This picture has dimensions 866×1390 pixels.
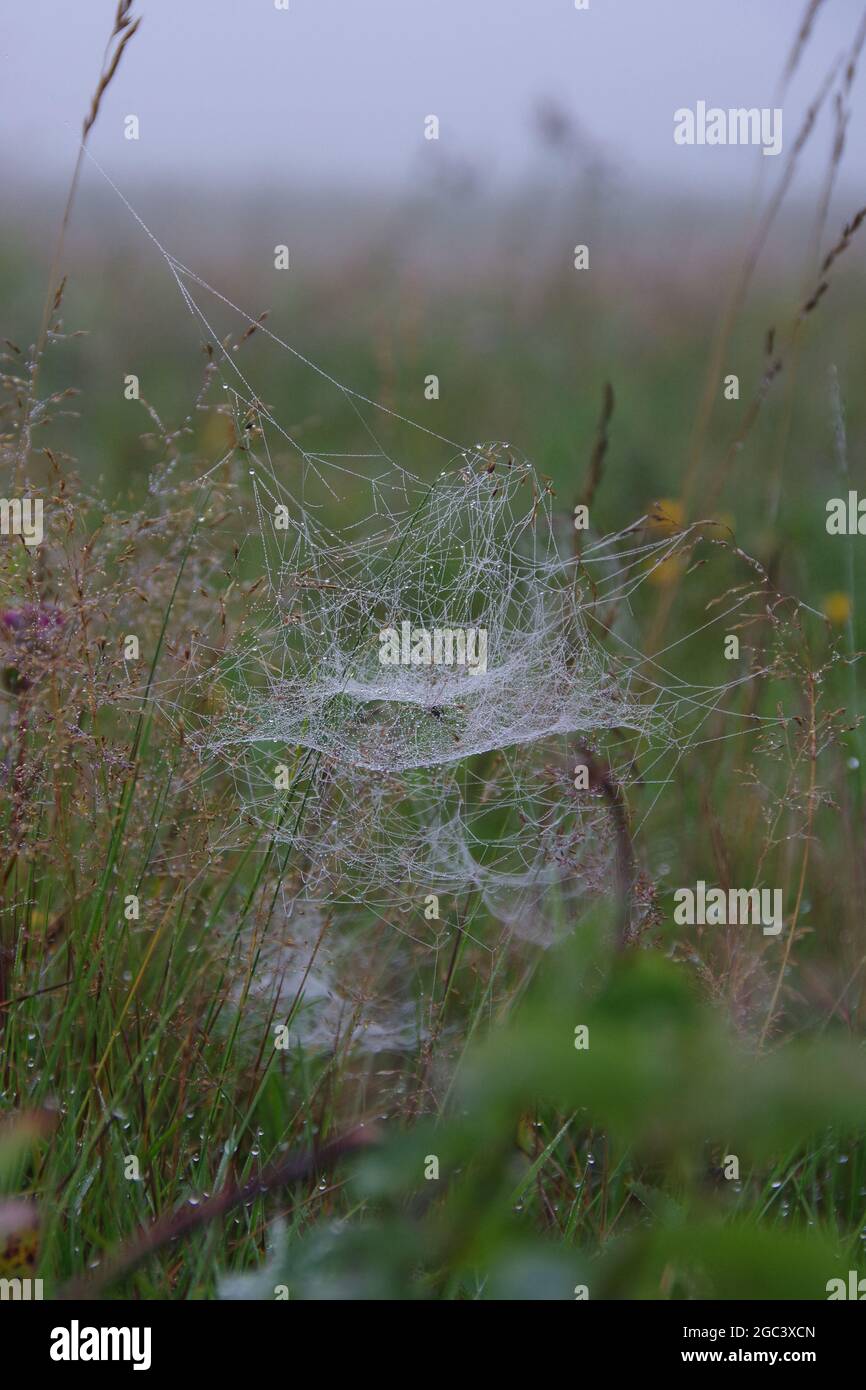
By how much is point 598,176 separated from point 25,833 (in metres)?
2.53

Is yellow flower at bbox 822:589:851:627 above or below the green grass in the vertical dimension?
above

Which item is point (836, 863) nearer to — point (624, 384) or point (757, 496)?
point (757, 496)

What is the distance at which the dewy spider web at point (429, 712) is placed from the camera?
1.79 m

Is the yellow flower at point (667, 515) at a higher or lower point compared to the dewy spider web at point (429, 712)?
higher

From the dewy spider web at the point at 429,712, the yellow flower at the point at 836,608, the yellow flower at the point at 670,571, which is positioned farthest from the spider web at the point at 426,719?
the yellow flower at the point at 836,608

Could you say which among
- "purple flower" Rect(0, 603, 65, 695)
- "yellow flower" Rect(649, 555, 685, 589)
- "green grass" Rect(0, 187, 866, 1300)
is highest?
"yellow flower" Rect(649, 555, 685, 589)

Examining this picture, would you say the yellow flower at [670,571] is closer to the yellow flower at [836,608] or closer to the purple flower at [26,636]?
the yellow flower at [836,608]

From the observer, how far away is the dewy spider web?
1789mm

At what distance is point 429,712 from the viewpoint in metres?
A: 1.88

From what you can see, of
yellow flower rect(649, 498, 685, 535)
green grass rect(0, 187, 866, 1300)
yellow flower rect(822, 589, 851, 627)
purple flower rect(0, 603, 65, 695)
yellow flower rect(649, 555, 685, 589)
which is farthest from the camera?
yellow flower rect(822, 589, 851, 627)

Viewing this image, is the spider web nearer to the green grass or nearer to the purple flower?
the green grass

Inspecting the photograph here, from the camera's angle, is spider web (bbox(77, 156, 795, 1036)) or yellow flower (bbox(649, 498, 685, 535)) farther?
yellow flower (bbox(649, 498, 685, 535))

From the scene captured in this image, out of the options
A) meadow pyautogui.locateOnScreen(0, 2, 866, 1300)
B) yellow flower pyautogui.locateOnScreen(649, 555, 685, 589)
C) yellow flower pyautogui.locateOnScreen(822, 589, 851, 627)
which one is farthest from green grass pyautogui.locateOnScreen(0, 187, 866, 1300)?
yellow flower pyautogui.locateOnScreen(822, 589, 851, 627)

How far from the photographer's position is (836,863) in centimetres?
224
